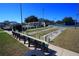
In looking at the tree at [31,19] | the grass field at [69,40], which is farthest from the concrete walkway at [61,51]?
the tree at [31,19]

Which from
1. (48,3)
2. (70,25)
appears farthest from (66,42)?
(48,3)

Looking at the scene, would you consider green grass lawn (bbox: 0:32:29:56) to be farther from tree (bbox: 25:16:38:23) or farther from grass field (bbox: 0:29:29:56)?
tree (bbox: 25:16:38:23)

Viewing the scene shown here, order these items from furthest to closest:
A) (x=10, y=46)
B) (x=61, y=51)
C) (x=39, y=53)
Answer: (x=10, y=46) → (x=61, y=51) → (x=39, y=53)

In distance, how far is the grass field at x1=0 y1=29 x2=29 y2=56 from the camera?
6.55m

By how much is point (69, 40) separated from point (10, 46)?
1.11 m

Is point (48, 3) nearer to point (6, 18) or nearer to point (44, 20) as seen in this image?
point (44, 20)

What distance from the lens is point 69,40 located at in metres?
6.66

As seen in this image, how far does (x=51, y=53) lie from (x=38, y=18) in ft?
2.27

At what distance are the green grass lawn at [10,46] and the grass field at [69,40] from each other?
0.64 m

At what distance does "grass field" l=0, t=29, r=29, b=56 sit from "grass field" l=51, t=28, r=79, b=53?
64 cm

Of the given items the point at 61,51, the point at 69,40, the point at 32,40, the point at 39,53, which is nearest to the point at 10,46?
the point at 32,40

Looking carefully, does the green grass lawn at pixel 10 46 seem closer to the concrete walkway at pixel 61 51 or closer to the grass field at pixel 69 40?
the concrete walkway at pixel 61 51

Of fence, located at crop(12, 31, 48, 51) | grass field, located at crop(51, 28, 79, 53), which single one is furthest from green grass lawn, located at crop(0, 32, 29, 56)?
grass field, located at crop(51, 28, 79, 53)

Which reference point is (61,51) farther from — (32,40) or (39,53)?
(32,40)
